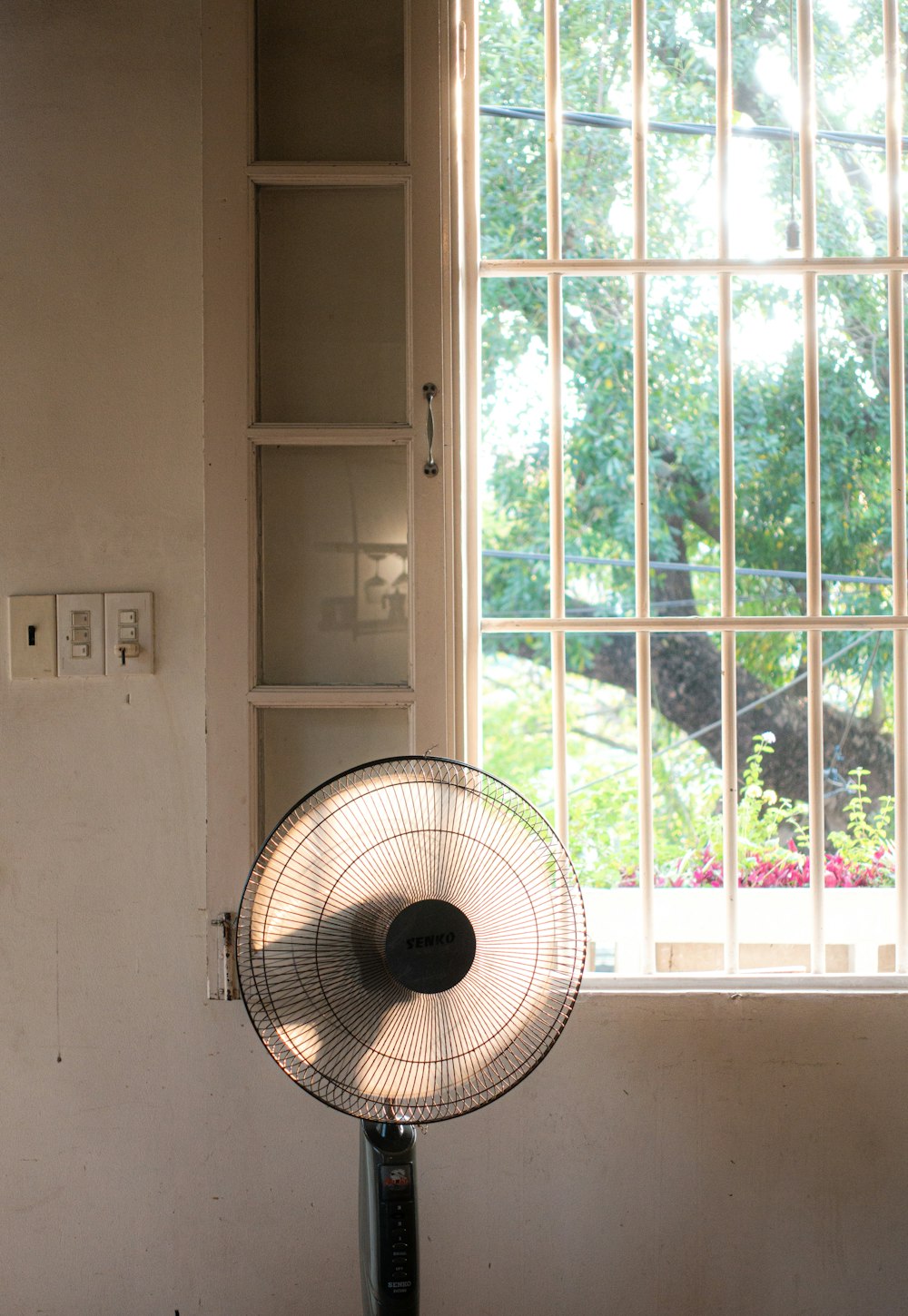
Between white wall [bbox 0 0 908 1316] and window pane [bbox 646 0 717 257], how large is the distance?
3.67 metres

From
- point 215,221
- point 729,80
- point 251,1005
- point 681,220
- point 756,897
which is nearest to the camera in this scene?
point 251,1005

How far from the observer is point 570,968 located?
1339 millimetres

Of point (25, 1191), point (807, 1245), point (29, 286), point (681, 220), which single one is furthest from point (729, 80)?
point (681, 220)

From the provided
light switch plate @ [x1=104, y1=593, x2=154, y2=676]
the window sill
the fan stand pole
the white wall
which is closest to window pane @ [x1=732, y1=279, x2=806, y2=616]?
the window sill

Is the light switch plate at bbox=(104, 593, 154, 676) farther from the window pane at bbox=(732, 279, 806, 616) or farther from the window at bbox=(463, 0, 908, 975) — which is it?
the window pane at bbox=(732, 279, 806, 616)

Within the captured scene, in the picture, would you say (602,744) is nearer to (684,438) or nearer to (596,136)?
(684,438)

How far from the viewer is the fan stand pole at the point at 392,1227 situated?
1.30 metres

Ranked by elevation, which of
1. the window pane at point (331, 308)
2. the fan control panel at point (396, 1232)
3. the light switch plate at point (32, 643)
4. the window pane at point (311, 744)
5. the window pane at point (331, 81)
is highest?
the window pane at point (331, 81)

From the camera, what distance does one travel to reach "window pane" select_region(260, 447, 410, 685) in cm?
173

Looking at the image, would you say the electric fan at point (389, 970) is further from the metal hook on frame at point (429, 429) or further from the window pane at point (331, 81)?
the window pane at point (331, 81)

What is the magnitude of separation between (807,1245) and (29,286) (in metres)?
2.22

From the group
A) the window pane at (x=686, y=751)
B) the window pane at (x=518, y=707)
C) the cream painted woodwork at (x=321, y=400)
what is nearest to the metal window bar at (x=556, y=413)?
the cream painted woodwork at (x=321, y=400)

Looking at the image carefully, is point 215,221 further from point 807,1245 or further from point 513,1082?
point 807,1245

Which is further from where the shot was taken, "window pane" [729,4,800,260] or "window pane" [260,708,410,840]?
"window pane" [729,4,800,260]
